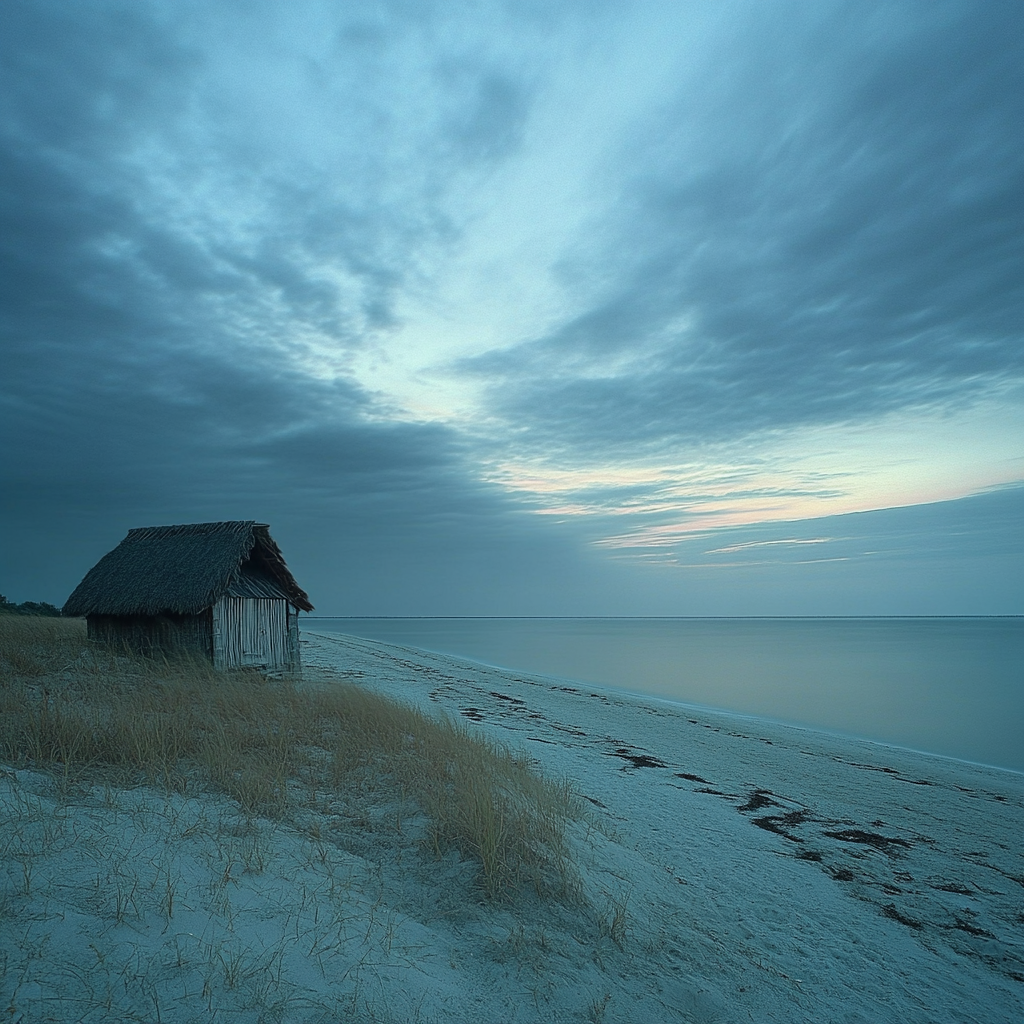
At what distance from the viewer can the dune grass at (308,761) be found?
5.20 meters

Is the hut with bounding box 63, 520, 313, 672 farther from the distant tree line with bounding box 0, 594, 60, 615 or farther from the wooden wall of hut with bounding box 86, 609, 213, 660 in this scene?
the distant tree line with bounding box 0, 594, 60, 615

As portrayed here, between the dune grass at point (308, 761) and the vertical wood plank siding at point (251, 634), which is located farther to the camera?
the vertical wood plank siding at point (251, 634)

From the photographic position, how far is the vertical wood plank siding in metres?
15.1

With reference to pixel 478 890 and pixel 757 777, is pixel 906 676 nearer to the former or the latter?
pixel 757 777

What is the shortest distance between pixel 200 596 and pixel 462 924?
493 inches

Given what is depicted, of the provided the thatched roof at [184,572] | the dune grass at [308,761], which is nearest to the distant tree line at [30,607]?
the thatched roof at [184,572]

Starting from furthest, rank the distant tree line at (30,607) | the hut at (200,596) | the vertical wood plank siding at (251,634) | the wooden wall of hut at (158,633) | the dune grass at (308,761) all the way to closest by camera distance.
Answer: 1. the distant tree line at (30,607)
2. the vertical wood plank siding at (251,634)
3. the hut at (200,596)
4. the wooden wall of hut at (158,633)
5. the dune grass at (308,761)

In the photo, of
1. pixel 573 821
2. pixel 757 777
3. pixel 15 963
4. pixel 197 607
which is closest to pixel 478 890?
pixel 573 821

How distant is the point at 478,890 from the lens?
4648 millimetres

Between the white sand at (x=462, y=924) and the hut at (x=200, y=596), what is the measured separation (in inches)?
416

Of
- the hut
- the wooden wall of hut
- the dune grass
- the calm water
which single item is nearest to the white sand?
the dune grass

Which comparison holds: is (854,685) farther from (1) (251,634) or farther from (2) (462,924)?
(2) (462,924)

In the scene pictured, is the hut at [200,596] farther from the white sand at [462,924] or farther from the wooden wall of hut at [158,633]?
the white sand at [462,924]

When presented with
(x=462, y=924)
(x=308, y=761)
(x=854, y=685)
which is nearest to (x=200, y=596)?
(x=308, y=761)
